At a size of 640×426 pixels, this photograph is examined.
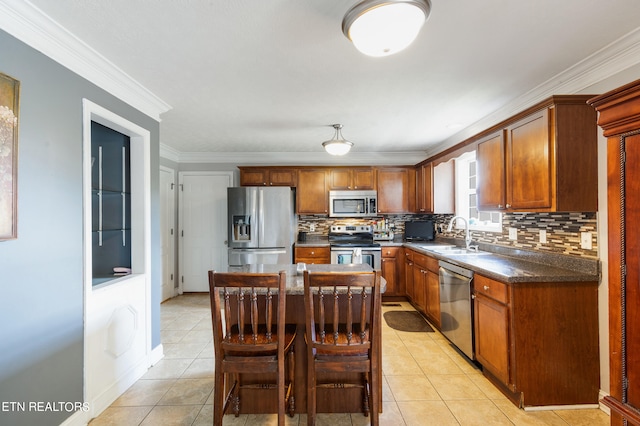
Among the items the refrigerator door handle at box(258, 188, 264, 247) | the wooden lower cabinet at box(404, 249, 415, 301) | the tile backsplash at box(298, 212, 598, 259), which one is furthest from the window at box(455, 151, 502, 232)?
the refrigerator door handle at box(258, 188, 264, 247)

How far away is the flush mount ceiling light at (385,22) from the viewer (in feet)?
4.05

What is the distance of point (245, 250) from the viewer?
13.6ft

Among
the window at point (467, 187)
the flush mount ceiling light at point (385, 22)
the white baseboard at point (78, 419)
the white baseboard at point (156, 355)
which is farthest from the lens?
the window at point (467, 187)

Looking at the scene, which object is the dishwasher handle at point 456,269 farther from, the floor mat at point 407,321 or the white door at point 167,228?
the white door at point 167,228

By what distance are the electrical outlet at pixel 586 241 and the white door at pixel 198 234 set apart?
443 cm

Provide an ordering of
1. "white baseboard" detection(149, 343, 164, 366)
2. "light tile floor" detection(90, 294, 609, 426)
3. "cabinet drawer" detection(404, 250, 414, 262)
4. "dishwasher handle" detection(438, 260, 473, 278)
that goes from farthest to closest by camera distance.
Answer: "cabinet drawer" detection(404, 250, 414, 262)
"white baseboard" detection(149, 343, 164, 366)
"dishwasher handle" detection(438, 260, 473, 278)
"light tile floor" detection(90, 294, 609, 426)

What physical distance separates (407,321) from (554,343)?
176 cm

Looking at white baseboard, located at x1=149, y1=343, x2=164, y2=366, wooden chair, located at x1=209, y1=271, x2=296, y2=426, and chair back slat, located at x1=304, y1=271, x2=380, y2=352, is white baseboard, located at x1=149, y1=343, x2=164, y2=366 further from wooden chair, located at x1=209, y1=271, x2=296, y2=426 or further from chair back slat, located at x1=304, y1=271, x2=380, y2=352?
chair back slat, located at x1=304, y1=271, x2=380, y2=352

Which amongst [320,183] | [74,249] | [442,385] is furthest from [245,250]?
[442,385]

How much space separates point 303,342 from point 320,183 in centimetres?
303

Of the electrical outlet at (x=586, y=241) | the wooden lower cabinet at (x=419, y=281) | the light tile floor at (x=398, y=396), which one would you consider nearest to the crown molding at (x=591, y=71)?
the electrical outlet at (x=586, y=241)

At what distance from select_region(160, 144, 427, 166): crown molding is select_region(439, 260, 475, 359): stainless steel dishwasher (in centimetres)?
241

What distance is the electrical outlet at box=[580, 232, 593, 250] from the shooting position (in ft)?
6.66

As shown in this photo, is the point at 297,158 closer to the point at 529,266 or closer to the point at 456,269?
the point at 456,269
